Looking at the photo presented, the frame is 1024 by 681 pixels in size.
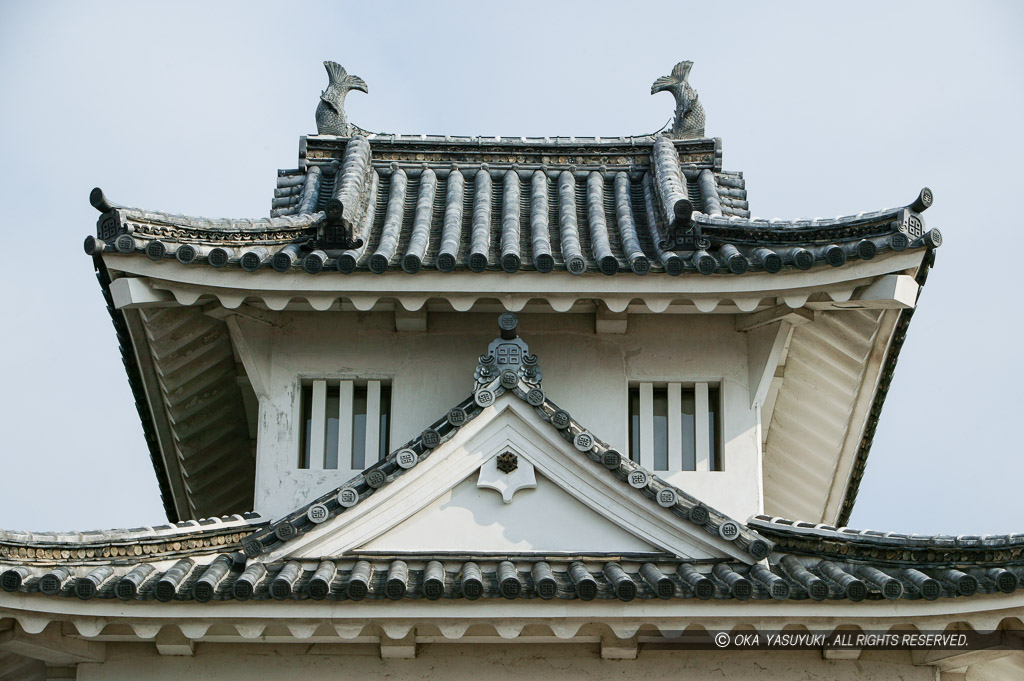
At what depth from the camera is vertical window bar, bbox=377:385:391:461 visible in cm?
1316

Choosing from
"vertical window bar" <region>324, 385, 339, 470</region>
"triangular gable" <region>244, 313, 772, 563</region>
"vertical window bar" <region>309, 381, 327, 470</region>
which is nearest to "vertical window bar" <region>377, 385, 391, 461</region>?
"vertical window bar" <region>324, 385, 339, 470</region>

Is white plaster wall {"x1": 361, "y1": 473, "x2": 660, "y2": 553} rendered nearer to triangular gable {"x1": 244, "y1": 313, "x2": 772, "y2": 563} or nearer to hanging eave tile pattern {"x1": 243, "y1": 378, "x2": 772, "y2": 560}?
triangular gable {"x1": 244, "y1": 313, "x2": 772, "y2": 563}

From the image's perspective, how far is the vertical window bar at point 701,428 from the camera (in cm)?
1306

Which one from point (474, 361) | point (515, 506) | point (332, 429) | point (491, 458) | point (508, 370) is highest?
point (474, 361)

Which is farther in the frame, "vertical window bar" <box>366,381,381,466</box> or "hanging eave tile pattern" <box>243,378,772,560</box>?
"vertical window bar" <box>366,381,381,466</box>

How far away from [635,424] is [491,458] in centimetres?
210

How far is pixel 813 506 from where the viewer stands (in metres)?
15.9

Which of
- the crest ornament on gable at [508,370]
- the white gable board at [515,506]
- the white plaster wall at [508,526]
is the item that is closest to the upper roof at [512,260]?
the crest ornament on gable at [508,370]

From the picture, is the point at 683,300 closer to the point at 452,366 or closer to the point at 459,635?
the point at 452,366

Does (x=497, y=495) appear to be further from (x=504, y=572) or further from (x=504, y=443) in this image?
(x=504, y=572)

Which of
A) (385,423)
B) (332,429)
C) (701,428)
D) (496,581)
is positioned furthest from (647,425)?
(496,581)

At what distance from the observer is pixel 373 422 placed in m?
13.2

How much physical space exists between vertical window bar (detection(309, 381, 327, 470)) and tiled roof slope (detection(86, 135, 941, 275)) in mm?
1238

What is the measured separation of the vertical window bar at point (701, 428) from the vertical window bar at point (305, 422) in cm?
337
